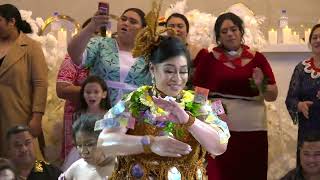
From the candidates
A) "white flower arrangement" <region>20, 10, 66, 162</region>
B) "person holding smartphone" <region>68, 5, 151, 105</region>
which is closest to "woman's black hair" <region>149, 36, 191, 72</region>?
"person holding smartphone" <region>68, 5, 151, 105</region>

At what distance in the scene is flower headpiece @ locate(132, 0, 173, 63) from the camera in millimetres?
2758

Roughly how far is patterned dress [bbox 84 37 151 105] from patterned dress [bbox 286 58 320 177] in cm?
110

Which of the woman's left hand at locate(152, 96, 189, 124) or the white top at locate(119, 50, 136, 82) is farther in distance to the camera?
the white top at locate(119, 50, 136, 82)

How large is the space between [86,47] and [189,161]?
4.82 ft

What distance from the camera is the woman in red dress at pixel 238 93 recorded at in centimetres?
436

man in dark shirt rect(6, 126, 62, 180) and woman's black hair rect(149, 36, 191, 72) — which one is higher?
woman's black hair rect(149, 36, 191, 72)

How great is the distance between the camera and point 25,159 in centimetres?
382

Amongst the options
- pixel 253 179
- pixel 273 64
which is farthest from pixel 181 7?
pixel 253 179

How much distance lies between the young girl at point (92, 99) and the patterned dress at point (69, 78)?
0.17 metres

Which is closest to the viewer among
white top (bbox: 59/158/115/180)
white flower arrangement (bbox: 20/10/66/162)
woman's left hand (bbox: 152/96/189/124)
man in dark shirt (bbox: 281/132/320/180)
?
woman's left hand (bbox: 152/96/189/124)

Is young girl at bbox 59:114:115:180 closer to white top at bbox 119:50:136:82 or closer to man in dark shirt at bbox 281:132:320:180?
white top at bbox 119:50:136:82


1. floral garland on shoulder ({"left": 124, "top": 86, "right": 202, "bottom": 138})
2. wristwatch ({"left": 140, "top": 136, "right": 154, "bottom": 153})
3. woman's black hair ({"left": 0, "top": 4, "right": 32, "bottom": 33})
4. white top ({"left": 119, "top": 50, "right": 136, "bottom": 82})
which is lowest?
wristwatch ({"left": 140, "top": 136, "right": 154, "bottom": 153})

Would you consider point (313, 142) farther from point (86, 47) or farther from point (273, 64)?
point (273, 64)

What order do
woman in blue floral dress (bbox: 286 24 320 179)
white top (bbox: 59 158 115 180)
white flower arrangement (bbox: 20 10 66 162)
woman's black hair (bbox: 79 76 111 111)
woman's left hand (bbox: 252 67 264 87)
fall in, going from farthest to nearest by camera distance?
1. white flower arrangement (bbox: 20 10 66 162)
2. woman in blue floral dress (bbox: 286 24 320 179)
3. woman's left hand (bbox: 252 67 264 87)
4. woman's black hair (bbox: 79 76 111 111)
5. white top (bbox: 59 158 115 180)
